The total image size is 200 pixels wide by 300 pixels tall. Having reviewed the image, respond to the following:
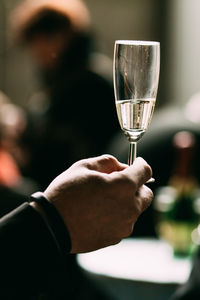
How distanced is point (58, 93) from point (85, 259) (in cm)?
93

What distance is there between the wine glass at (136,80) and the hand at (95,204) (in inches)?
4.7

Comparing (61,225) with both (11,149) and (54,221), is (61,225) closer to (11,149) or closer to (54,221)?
(54,221)

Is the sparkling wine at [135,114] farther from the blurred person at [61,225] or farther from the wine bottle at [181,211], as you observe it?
the wine bottle at [181,211]

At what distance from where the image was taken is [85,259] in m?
2.03

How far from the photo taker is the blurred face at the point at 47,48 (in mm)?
2668

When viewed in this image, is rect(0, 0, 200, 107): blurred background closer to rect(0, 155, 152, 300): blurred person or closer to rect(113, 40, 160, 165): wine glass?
Result: rect(113, 40, 160, 165): wine glass

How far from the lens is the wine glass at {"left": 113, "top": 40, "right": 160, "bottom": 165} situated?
887 mm

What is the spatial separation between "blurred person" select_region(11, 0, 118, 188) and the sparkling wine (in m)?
1.65

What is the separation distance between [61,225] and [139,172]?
13 cm

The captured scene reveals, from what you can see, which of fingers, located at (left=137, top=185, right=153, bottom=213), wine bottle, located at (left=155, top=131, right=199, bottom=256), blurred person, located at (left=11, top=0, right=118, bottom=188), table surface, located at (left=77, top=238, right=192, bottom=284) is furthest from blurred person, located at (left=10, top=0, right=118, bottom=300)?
fingers, located at (left=137, top=185, right=153, bottom=213)

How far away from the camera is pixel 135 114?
889 mm

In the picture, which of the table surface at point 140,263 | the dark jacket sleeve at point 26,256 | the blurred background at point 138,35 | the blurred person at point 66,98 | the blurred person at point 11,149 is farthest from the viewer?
the blurred background at point 138,35

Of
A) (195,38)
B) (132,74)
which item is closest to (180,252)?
(132,74)

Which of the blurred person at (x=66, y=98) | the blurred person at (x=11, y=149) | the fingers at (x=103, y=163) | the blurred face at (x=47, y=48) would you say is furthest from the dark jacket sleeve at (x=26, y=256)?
the blurred face at (x=47, y=48)
